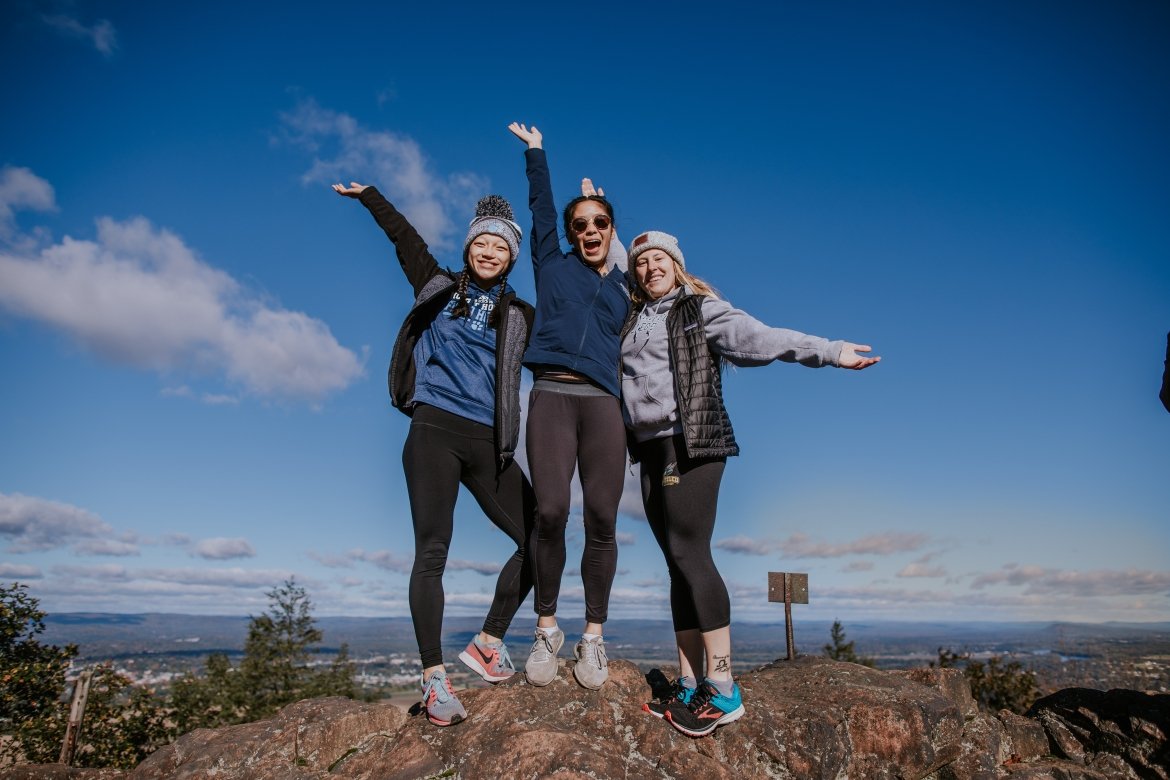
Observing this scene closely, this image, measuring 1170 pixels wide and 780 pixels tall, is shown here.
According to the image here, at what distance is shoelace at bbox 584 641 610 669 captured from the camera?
4.45 meters

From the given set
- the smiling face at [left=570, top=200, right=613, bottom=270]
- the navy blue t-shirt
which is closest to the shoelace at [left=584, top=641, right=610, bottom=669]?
the navy blue t-shirt

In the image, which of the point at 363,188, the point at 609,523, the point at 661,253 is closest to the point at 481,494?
the point at 609,523

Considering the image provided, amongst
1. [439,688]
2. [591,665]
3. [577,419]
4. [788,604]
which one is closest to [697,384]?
[577,419]

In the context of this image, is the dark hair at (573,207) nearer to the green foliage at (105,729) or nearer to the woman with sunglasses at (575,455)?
the woman with sunglasses at (575,455)

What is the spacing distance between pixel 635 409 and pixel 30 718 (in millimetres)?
18431

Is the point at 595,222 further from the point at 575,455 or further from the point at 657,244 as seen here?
the point at 575,455

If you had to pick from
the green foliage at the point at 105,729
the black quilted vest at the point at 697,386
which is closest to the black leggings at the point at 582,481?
the black quilted vest at the point at 697,386

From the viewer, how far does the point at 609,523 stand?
440cm

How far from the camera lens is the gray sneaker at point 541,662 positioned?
4.39m

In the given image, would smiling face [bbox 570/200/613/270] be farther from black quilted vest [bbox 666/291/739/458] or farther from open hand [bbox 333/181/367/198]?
open hand [bbox 333/181/367/198]

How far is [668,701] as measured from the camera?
14.7 feet

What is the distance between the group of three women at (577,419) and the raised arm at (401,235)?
5 centimetres

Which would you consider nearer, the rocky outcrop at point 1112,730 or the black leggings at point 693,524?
the black leggings at point 693,524

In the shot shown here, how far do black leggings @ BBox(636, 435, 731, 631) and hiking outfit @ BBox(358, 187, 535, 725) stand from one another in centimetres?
107
